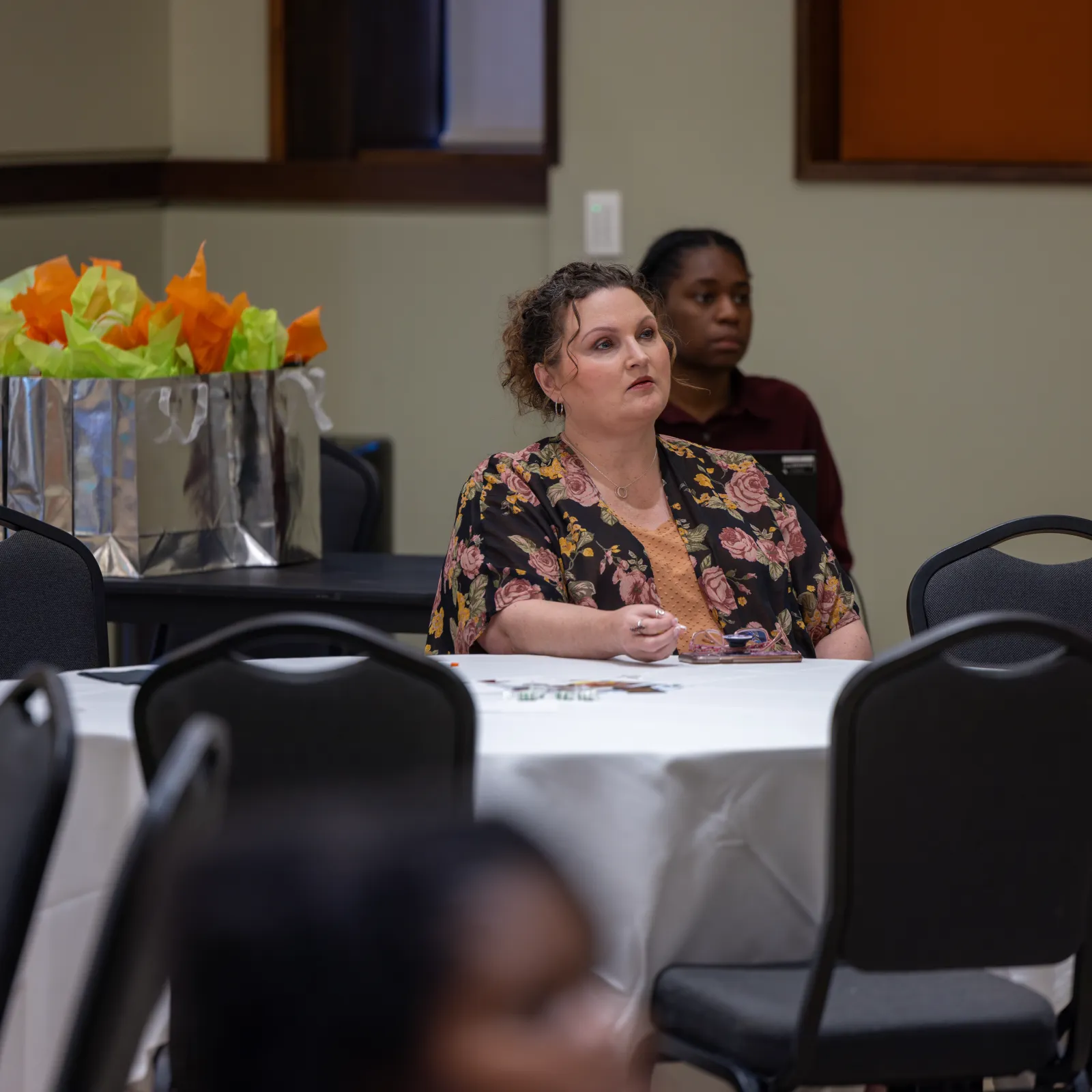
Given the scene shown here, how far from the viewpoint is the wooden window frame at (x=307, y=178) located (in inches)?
181

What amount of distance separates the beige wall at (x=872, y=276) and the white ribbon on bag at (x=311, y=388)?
3.82 feet

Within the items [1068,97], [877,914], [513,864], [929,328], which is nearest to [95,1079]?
[513,864]

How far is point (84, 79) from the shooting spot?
444cm

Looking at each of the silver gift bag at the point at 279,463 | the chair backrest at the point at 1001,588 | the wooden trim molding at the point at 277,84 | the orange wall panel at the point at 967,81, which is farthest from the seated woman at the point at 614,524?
the wooden trim molding at the point at 277,84

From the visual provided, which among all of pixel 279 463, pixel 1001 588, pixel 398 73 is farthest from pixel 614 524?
pixel 398 73

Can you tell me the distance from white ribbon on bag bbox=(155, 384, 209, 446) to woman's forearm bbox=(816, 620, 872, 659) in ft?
3.98

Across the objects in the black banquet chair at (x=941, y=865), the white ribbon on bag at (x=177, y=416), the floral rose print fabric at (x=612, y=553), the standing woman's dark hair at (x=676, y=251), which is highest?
the standing woman's dark hair at (x=676, y=251)

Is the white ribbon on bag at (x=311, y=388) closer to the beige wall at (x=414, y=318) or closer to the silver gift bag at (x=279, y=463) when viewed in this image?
the silver gift bag at (x=279, y=463)

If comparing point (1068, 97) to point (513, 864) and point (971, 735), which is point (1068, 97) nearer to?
point (971, 735)

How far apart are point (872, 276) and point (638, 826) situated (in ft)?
8.50

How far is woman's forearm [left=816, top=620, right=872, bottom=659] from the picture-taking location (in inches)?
105

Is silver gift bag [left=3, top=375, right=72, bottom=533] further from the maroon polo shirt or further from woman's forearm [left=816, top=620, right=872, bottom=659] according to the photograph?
woman's forearm [left=816, top=620, right=872, bottom=659]

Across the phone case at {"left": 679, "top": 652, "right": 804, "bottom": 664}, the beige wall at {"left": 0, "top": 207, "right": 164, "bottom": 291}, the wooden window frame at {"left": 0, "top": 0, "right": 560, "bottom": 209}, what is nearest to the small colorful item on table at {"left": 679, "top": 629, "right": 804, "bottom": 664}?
the phone case at {"left": 679, "top": 652, "right": 804, "bottom": 664}

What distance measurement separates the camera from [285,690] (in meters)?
1.74
